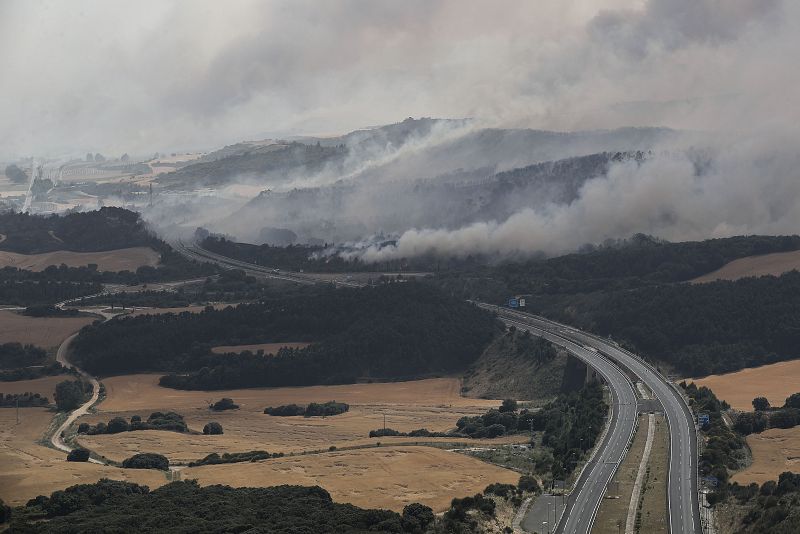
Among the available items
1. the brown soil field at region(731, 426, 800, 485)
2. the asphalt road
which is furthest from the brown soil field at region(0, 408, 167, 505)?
the brown soil field at region(731, 426, 800, 485)

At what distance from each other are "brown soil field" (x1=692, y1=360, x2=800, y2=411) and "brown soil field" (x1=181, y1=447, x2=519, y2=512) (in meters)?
40.1

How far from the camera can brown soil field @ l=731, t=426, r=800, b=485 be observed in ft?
405

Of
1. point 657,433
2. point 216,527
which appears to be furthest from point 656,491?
point 216,527

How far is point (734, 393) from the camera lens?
555 feet

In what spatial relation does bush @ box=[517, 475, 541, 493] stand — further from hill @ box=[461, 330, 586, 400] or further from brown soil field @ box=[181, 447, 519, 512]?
hill @ box=[461, 330, 586, 400]

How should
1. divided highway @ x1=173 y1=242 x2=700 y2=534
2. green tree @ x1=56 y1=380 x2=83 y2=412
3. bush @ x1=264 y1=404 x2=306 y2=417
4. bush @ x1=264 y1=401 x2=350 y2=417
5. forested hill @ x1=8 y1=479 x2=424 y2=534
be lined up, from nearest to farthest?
forested hill @ x1=8 y1=479 x2=424 y2=534 → divided highway @ x1=173 y1=242 x2=700 y2=534 → bush @ x1=264 y1=401 x2=350 y2=417 → bush @ x1=264 y1=404 x2=306 y2=417 → green tree @ x1=56 y1=380 x2=83 y2=412

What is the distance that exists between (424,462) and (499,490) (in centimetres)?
1691

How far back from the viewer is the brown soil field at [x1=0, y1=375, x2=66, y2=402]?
191600mm

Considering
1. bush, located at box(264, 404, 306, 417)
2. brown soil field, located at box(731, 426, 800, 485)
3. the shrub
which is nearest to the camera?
brown soil field, located at box(731, 426, 800, 485)

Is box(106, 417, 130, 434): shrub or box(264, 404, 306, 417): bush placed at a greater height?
box(264, 404, 306, 417): bush

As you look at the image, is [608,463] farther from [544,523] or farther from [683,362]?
[683,362]

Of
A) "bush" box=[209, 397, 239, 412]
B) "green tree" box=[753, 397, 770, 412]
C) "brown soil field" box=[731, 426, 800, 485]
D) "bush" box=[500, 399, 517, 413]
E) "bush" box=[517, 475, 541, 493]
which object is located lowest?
"bush" box=[209, 397, 239, 412]

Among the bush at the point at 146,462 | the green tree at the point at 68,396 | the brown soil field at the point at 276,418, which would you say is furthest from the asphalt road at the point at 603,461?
the green tree at the point at 68,396

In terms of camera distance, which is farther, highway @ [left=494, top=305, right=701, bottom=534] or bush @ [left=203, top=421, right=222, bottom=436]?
bush @ [left=203, top=421, right=222, bottom=436]
